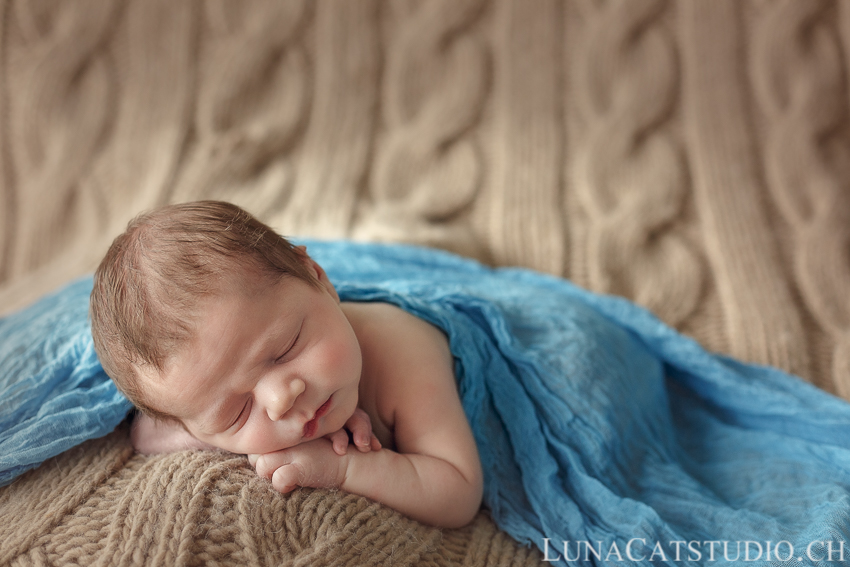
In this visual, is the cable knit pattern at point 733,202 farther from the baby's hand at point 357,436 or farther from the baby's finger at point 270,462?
the baby's finger at point 270,462

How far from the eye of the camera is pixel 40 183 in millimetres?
1459

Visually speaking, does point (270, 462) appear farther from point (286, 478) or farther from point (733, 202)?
point (733, 202)

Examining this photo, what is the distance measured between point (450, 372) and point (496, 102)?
0.79m

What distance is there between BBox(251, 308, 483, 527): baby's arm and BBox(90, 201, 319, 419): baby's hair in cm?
16


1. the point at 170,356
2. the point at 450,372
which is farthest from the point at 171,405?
the point at 450,372

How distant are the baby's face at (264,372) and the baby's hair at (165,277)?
0.7 inches

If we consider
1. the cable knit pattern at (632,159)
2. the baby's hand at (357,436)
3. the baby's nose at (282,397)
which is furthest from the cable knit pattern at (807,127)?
the baby's nose at (282,397)

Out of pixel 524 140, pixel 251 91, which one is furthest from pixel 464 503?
pixel 251 91

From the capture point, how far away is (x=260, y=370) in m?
0.72

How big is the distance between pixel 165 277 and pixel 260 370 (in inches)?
5.6

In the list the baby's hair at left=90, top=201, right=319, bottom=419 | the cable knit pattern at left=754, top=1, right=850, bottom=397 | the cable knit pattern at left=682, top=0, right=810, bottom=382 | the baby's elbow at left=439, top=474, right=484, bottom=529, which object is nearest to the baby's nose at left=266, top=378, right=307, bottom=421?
the baby's hair at left=90, top=201, right=319, bottom=419

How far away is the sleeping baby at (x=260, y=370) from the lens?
0.70m

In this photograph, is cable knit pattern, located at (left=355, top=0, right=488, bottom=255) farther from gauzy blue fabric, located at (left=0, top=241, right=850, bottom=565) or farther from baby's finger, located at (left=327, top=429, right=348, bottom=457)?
baby's finger, located at (left=327, top=429, right=348, bottom=457)

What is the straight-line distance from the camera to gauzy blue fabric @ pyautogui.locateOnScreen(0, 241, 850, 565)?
82cm
